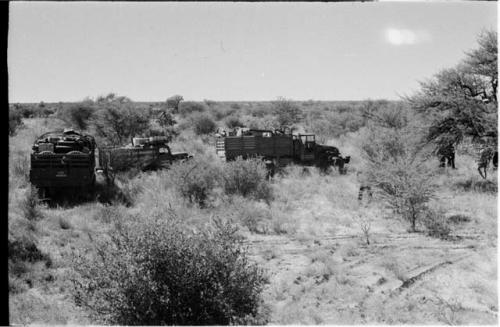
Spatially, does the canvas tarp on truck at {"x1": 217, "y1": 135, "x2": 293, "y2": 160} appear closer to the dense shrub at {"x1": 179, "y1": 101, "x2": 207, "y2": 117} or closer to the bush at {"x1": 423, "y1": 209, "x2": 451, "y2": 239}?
the bush at {"x1": 423, "y1": 209, "x2": 451, "y2": 239}

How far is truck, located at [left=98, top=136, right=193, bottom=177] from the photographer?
1748 cm

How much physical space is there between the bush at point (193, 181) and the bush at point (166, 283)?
25.3 feet

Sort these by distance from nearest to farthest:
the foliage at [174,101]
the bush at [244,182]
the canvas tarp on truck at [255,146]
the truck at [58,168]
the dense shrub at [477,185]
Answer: the truck at [58,168] < the bush at [244,182] < the dense shrub at [477,185] < the canvas tarp on truck at [255,146] < the foliage at [174,101]

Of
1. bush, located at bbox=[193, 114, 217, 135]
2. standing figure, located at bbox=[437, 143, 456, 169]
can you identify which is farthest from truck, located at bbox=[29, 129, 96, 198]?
bush, located at bbox=[193, 114, 217, 135]

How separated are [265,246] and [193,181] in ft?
15.8

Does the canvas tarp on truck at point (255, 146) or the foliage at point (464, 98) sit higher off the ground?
the foliage at point (464, 98)

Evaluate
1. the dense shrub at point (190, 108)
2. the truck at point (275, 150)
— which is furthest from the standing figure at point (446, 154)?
the dense shrub at point (190, 108)

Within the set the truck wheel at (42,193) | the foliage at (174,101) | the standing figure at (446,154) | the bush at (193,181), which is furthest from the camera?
the foliage at (174,101)

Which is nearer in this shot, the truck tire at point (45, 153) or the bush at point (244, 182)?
the truck tire at point (45, 153)

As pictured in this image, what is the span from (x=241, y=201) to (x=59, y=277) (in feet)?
21.4

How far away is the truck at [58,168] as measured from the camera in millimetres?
13578

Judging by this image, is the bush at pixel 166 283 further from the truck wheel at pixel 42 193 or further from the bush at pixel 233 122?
the bush at pixel 233 122

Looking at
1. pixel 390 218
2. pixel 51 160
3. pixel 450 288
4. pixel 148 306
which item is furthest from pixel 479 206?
pixel 51 160

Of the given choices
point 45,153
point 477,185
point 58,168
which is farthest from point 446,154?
point 45,153
